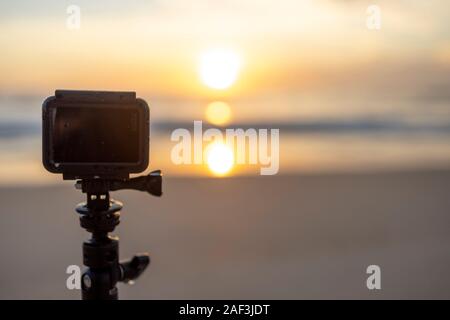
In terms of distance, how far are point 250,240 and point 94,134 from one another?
88.2 inches

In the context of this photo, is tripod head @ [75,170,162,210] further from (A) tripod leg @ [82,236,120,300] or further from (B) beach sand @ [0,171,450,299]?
(B) beach sand @ [0,171,450,299]

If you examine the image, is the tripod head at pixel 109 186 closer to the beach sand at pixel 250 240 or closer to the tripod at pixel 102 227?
the tripod at pixel 102 227

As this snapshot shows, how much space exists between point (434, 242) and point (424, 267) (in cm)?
47

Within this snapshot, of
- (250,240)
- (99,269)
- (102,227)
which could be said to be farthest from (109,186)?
(250,240)

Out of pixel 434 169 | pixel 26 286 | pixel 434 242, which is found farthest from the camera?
pixel 434 169

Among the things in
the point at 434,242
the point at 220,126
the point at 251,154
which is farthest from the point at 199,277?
the point at 220,126

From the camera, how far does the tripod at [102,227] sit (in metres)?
1.54

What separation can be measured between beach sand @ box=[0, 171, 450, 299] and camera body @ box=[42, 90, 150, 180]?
1.52 m

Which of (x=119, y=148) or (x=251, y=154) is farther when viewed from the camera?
(x=251, y=154)

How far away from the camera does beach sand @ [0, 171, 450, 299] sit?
3004 mm

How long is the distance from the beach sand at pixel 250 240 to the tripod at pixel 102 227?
1316 mm
